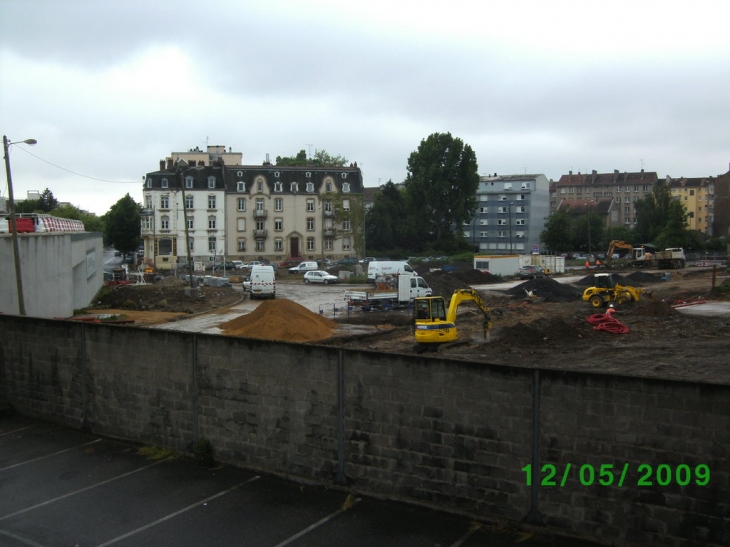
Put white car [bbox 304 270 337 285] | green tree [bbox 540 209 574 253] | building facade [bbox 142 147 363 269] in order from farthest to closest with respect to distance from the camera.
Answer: green tree [bbox 540 209 574 253], building facade [bbox 142 147 363 269], white car [bbox 304 270 337 285]

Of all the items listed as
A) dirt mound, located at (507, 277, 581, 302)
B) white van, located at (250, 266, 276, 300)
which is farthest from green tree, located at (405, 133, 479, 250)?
white van, located at (250, 266, 276, 300)

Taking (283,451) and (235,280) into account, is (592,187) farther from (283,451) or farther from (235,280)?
(283,451)

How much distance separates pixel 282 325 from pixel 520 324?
431 inches

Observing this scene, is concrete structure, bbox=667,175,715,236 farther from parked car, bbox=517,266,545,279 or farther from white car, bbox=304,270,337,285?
white car, bbox=304,270,337,285

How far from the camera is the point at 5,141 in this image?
22547 mm

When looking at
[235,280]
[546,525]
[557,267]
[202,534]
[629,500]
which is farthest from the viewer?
[557,267]

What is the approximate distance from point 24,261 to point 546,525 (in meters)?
26.0

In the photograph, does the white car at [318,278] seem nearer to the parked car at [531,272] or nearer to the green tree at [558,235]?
the parked car at [531,272]

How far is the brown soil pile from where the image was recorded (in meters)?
29.3

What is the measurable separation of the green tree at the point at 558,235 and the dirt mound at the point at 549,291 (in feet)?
151

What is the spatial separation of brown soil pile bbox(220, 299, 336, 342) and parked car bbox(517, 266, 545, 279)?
36.4m

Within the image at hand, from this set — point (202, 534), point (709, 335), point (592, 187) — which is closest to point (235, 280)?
point (709, 335)

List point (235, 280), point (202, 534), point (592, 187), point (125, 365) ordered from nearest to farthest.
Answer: point (202, 534) → point (125, 365) → point (235, 280) → point (592, 187)

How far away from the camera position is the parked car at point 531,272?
64.7 metres
